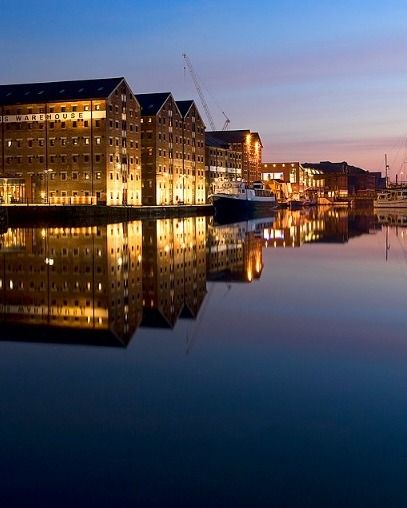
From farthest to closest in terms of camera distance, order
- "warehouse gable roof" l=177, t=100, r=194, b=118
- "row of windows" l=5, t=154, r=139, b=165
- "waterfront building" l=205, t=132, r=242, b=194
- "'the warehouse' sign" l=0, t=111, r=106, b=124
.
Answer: "waterfront building" l=205, t=132, r=242, b=194 → "warehouse gable roof" l=177, t=100, r=194, b=118 → "row of windows" l=5, t=154, r=139, b=165 → "'the warehouse' sign" l=0, t=111, r=106, b=124

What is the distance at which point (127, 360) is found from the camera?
923 centimetres

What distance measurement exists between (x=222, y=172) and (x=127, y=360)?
342ft

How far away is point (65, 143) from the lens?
70.4 metres

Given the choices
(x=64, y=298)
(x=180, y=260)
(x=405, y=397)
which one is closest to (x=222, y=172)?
(x=180, y=260)

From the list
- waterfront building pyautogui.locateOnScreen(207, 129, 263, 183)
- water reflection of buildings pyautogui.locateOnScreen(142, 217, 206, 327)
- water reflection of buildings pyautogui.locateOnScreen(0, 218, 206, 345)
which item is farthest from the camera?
waterfront building pyautogui.locateOnScreen(207, 129, 263, 183)

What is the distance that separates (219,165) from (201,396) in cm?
10456

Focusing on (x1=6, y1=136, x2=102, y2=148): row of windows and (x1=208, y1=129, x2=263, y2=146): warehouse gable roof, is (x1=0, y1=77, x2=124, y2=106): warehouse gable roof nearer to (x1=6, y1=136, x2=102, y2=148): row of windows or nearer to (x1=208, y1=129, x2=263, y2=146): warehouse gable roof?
(x1=6, y1=136, x2=102, y2=148): row of windows

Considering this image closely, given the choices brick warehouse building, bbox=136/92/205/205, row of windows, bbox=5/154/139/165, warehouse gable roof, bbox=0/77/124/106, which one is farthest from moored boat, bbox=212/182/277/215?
warehouse gable roof, bbox=0/77/124/106

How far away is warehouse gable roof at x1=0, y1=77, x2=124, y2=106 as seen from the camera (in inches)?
2766

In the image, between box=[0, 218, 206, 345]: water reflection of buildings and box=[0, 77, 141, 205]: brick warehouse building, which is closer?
box=[0, 218, 206, 345]: water reflection of buildings

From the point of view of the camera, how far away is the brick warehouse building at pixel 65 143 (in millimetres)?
69688

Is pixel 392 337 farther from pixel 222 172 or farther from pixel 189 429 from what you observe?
pixel 222 172

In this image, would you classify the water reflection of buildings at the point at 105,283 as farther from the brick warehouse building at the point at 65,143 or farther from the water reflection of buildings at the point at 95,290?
the brick warehouse building at the point at 65,143

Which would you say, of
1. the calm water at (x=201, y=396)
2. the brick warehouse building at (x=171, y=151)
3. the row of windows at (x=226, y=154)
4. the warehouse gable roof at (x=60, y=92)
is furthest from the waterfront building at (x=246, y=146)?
the calm water at (x=201, y=396)
